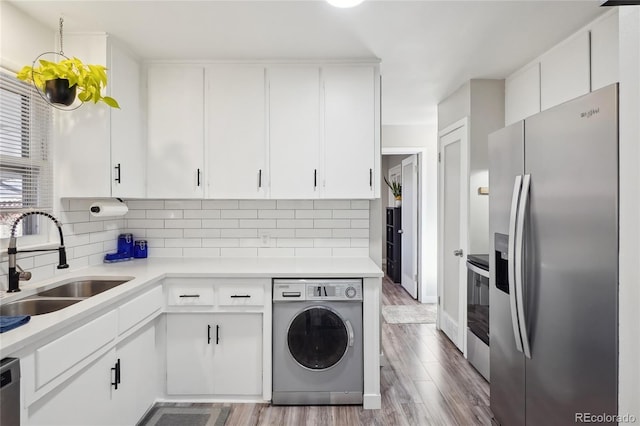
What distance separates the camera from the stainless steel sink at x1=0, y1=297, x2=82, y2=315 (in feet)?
5.94

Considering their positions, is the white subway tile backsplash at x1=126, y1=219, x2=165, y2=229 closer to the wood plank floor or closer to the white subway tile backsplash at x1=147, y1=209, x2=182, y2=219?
the white subway tile backsplash at x1=147, y1=209, x2=182, y2=219

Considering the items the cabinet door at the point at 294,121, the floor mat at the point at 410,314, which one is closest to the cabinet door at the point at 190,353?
the cabinet door at the point at 294,121

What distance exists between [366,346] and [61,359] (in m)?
1.67

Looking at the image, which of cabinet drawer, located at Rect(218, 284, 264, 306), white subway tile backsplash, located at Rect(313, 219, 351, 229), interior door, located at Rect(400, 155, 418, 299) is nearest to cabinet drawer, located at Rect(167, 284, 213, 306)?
cabinet drawer, located at Rect(218, 284, 264, 306)

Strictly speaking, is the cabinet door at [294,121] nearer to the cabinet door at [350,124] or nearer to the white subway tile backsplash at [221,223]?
the cabinet door at [350,124]

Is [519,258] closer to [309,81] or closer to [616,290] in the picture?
[616,290]

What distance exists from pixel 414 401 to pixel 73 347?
2.10 metres

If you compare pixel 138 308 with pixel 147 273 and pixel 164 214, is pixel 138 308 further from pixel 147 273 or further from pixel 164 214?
pixel 164 214

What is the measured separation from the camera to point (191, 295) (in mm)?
2400

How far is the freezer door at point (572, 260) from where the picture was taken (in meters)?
1.24

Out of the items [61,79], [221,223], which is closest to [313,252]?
[221,223]

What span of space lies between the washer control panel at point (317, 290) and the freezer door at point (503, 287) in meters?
0.83

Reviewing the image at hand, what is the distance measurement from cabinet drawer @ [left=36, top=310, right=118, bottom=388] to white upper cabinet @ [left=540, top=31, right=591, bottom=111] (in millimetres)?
3035

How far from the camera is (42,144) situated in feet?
7.38
